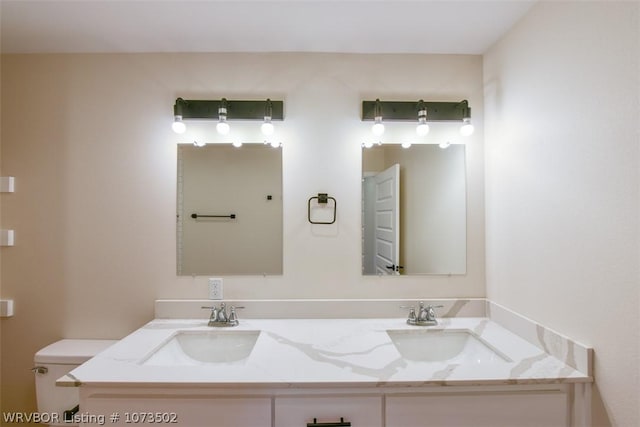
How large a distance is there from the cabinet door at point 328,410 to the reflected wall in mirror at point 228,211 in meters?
0.77

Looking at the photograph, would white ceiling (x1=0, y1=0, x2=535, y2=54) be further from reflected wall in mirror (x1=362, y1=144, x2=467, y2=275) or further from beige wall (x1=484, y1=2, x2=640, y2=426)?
reflected wall in mirror (x1=362, y1=144, x2=467, y2=275)

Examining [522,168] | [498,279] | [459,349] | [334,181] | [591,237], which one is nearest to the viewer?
[591,237]

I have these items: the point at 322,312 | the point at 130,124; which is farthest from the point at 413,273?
the point at 130,124

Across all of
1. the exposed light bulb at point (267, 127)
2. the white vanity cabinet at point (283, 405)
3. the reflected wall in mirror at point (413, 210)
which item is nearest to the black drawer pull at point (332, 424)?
the white vanity cabinet at point (283, 405)

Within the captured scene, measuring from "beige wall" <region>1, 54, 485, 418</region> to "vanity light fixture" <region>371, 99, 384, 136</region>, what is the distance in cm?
8

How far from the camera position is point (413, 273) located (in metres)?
1.82

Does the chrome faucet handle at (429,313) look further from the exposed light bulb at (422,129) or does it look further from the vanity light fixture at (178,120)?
the vanity light fixture at (178,120)

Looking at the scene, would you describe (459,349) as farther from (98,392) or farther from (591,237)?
(98,392)

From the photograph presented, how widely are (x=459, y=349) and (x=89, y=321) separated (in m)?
1.98

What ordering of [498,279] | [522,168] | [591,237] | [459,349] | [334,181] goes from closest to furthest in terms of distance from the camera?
[591,237], [522,168], [459,349], [498,279], [334,181]

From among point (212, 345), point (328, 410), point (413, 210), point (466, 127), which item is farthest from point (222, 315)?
point (466, 127)

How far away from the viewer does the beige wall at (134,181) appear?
1795mm

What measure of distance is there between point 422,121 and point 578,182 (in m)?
0.78

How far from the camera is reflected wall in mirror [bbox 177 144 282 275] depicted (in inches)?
70.4
